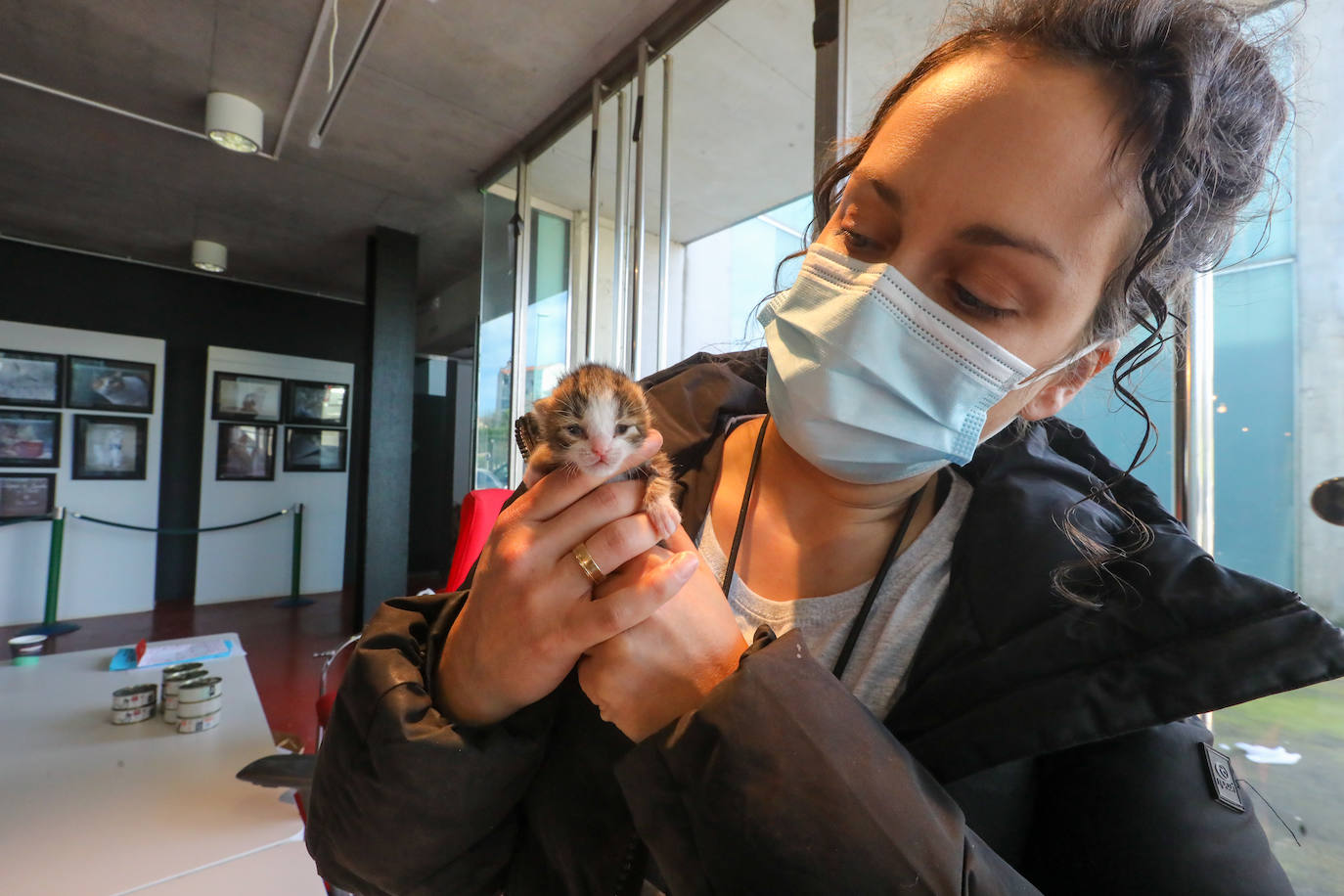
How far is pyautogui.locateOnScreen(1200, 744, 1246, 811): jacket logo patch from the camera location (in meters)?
0.71

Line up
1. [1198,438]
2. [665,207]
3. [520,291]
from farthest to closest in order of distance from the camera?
[520,291] < [665,207] < [1198,438]

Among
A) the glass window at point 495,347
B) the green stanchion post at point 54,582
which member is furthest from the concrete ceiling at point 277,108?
the green stanchion post at point 54,582

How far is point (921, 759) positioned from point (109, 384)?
9.50 meters

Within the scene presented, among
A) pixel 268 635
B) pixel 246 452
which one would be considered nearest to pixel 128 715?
A: pixel 268 635

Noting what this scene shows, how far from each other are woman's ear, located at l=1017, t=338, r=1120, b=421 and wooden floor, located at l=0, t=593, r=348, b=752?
4.44 metres

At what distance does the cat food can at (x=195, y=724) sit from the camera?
224cm

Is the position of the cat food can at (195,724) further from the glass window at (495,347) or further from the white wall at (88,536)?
the white wall at (88,536)

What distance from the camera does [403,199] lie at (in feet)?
17.4

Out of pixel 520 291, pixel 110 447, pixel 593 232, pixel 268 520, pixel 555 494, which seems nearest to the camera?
pixel 555 494

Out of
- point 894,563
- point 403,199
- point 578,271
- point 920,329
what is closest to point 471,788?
point 894,563

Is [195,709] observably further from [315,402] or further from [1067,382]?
[315,402]

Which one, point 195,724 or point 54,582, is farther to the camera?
point 54,582

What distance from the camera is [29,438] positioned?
262 inches

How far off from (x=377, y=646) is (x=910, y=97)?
117 centimetres
